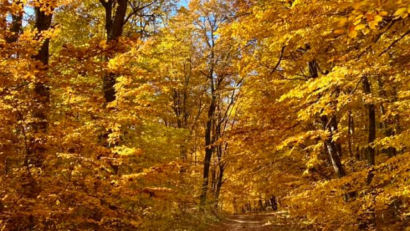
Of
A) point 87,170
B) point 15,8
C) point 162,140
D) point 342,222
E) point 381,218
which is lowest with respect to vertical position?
point 381,218

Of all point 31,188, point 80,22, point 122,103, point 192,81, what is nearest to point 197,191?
point 192,81

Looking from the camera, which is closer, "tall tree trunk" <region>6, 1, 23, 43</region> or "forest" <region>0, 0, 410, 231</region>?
"forest" <region>0, 0, 410, 231</region>

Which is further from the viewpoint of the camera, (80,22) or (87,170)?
(80,22)

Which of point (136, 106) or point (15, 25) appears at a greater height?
point (15, 25)

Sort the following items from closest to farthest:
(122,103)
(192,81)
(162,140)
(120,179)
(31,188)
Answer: (31,188) → (120,179) → (122,103) → (162,140) → (192,81)

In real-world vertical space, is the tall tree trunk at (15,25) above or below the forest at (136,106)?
above

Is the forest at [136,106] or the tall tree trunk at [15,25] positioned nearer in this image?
the forest at [136,106]

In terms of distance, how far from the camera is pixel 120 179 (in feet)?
Result: 22.5

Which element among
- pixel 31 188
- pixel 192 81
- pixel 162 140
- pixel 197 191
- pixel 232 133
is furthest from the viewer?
pixel 192 81

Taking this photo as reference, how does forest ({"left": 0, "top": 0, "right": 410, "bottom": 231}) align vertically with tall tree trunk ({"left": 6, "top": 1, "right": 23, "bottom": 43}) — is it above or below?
below

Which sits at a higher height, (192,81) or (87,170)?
(192,81)

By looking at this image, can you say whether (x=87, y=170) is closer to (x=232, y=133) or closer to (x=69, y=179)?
(x=69, y=179)

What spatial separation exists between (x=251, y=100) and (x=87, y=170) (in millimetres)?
9585

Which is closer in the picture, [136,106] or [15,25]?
[136,106]
